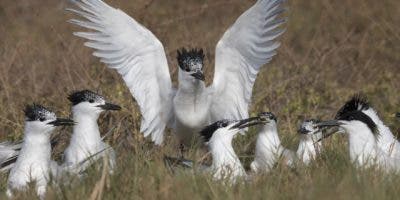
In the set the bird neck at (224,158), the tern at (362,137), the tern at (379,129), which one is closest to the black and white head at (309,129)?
the tern at (379,129)

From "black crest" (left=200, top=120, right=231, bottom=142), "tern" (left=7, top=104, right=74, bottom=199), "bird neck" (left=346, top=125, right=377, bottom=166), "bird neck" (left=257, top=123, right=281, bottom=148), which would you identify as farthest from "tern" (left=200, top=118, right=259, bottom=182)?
"tern" (left=7, top=104, right=74, bottom=199)

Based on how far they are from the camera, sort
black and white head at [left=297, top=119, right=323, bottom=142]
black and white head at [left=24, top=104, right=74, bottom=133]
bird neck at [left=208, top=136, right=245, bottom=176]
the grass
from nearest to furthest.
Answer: the grass, bird neck at [left=208, top=136, right=245, bottom=176], black and white head at [left=24, top=104, right=74, bottom=133], black and white head at [left=297, top=119, right=323, bottom=142]

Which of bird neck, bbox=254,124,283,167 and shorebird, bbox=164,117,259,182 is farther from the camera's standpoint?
bird neck, bbox=254,124,283,167

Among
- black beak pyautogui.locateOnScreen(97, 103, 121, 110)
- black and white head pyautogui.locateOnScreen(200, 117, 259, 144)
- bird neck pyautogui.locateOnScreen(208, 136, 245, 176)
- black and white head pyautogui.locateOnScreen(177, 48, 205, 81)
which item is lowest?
bird neck pyautogui.locateOnScreen(208, 136, 245, 176)

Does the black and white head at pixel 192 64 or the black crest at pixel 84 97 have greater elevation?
the black and white head at pixel 192 64

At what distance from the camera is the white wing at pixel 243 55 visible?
752 centimetres

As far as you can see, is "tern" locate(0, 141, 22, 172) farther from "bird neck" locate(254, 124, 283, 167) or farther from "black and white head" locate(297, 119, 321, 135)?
"black and white head" locate(297, 119, 321, 135)

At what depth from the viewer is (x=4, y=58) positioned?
9336mm

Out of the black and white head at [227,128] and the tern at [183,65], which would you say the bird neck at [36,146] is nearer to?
the black and white head at [227,128]

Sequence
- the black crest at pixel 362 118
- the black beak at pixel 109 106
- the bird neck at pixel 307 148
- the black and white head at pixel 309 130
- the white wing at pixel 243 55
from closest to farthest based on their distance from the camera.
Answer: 1. the bird neck at pixel 307 148
2. the black crest at pixel 362 118
3. the black beak at pixel 109 106
4. the black and white head at pixel 309 130
5. the white wing at pixel 243 55

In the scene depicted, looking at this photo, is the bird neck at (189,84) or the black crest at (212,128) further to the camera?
the bird neck at (189,84)

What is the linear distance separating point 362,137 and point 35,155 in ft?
6.62

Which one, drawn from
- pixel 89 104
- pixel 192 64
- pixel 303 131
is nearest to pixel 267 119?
pixel 303 131

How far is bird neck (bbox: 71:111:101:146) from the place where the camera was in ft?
23.3
